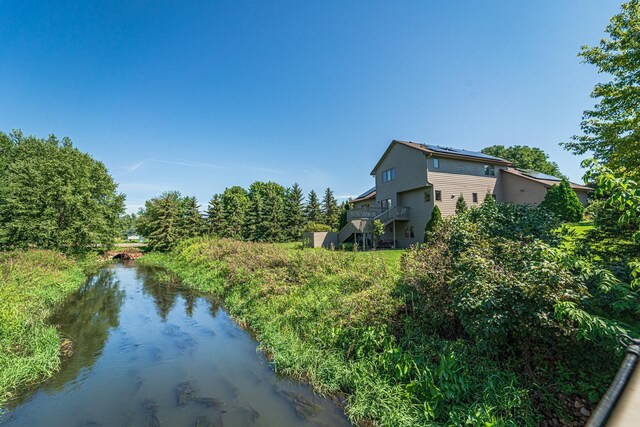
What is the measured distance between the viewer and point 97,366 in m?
7.05

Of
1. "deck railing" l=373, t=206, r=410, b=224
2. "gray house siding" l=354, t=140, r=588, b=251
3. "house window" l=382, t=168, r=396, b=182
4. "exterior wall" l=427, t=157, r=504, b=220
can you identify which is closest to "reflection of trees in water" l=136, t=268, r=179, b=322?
"deck railing" l=373, t=206, r=410, b=224

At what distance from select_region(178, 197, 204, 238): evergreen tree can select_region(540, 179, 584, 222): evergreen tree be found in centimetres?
3610

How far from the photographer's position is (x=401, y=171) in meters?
24.3

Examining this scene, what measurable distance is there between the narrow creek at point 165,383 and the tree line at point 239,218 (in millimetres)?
25368

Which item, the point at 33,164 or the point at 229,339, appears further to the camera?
the point at 33,164

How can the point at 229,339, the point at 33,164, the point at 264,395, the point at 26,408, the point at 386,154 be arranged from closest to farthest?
the point at 26,408, the point at 264,395, the point at 229,339, the point at 33,164, the point at 386,154

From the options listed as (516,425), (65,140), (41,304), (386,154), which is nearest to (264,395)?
(516,425)

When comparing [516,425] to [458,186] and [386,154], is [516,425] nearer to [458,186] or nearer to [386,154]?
[458,186]

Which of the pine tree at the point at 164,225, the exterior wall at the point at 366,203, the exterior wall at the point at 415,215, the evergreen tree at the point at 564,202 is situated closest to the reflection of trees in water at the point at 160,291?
the pine tree at the point at 164,225

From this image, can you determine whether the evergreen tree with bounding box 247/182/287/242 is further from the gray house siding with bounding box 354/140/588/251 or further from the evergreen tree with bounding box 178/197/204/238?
the gray house siding with bounding box 354/140/588/251

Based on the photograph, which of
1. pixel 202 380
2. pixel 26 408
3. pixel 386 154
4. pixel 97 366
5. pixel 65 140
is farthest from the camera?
pixel 65 140

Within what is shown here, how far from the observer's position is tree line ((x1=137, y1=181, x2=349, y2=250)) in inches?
1358

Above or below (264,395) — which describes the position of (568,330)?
above

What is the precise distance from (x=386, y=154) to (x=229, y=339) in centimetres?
2150
